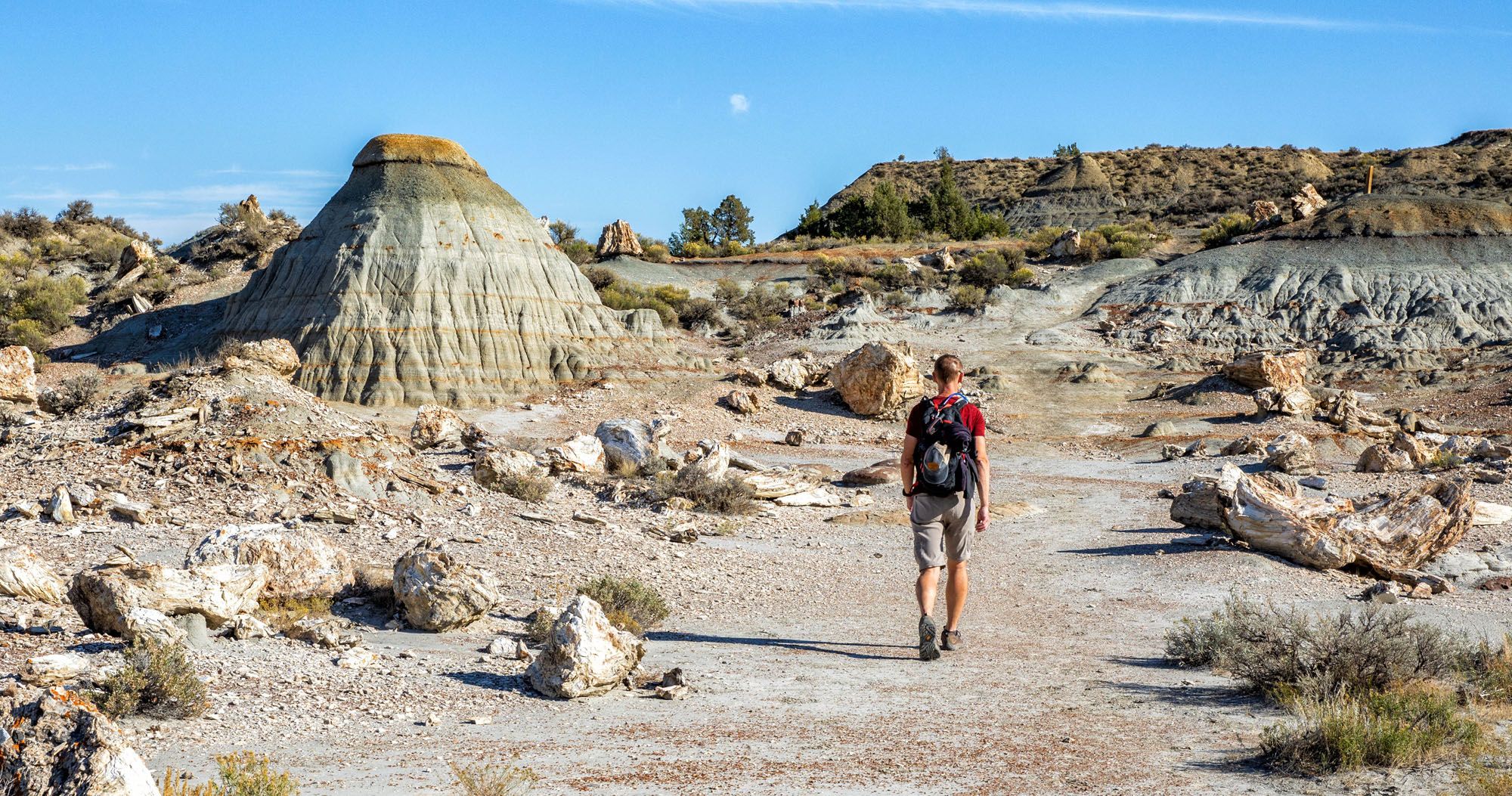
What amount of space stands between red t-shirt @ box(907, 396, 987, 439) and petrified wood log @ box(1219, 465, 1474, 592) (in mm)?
4712

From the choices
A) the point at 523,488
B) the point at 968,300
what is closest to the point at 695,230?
the point at 968,300

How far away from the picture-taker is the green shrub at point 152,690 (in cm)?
529

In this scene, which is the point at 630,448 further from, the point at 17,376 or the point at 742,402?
the point at 17,376

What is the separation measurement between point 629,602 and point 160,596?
10.1ft

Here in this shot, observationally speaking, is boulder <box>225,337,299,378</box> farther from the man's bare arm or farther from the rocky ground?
the man's bare arm

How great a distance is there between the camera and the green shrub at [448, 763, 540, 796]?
170 inches

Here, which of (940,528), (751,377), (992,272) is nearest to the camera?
(940,528)

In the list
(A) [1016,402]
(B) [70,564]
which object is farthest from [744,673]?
(A) [1016,402]

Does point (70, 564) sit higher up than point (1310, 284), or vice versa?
point (1310, 284)

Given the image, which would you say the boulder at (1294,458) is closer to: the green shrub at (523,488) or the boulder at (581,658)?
the green shrub at (523,488)

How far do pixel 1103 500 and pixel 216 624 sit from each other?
41.5 ft

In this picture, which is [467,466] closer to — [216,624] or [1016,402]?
[216,624]

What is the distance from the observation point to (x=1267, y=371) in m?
26.2

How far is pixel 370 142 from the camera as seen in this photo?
30625mm
